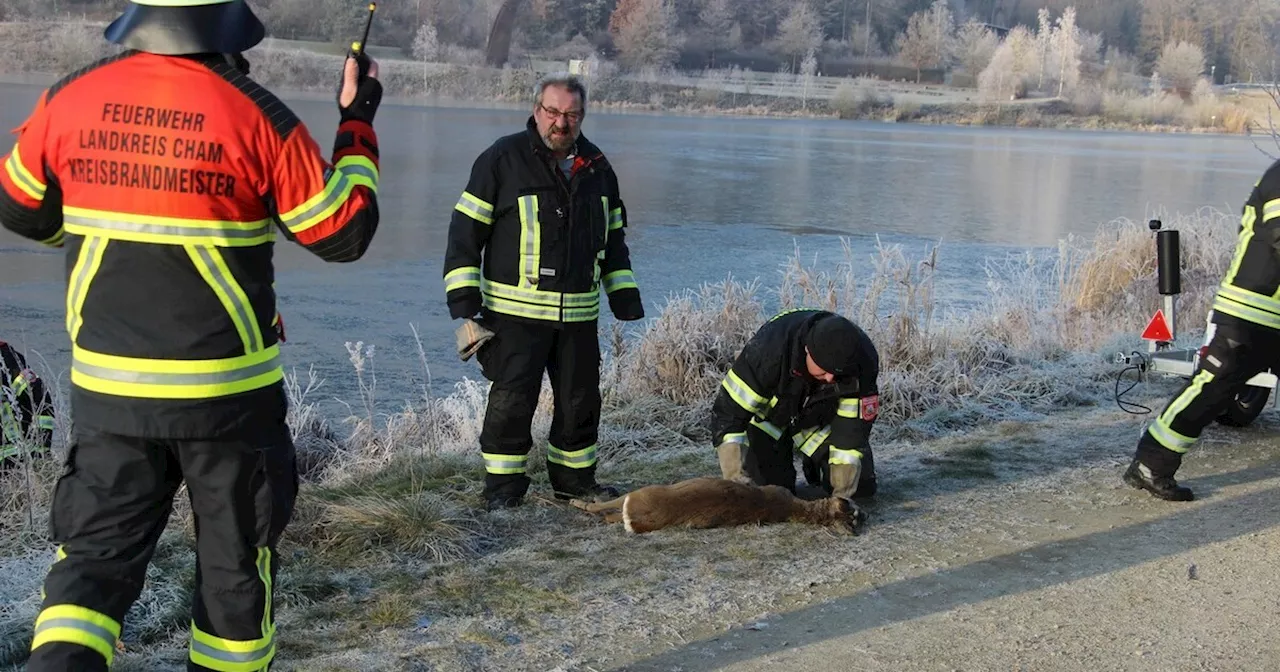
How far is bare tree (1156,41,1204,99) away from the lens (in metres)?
72.8

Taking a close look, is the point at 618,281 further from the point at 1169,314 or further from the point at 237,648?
the point at 1169,314

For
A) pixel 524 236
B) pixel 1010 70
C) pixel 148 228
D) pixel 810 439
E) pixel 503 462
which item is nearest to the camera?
pixel 148 228

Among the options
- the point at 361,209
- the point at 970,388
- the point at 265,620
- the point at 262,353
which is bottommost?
the point at 970,388

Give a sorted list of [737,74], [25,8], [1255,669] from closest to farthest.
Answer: [1255,669] < [25,8] < [737,74]

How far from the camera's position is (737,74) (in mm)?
69750

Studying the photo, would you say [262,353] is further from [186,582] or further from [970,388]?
[970,388]

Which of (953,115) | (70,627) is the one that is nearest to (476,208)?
(70,627)

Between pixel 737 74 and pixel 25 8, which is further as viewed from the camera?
pixel 737 74

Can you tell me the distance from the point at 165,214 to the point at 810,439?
349cm

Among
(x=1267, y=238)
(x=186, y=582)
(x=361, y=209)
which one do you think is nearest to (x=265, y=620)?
(x=361, y=209)

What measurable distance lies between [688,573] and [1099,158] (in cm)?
3402

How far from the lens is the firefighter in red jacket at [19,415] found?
5.05 m

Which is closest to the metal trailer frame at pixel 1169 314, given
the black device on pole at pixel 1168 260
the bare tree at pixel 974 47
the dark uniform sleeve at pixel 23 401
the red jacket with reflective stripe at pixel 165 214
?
the black device on pole at pixel 1168 260

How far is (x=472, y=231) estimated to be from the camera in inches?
197
